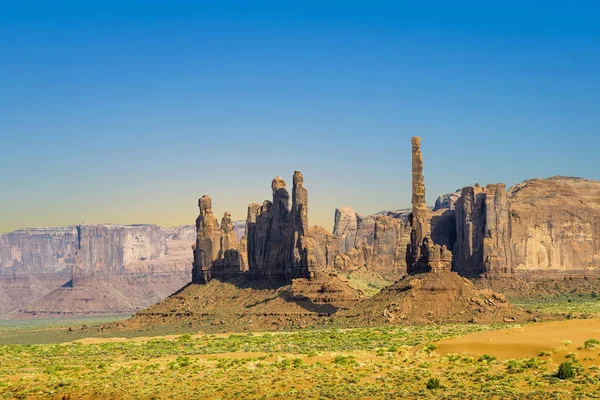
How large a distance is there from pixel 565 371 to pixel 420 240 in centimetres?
7495

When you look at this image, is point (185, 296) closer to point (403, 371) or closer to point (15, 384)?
point (15, 384)

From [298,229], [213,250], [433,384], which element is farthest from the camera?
[213,250]

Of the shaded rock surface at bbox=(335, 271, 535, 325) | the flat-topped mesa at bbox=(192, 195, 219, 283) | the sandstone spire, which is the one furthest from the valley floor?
the flat-topped mesa at bbox=(192, 195, 219, 283)

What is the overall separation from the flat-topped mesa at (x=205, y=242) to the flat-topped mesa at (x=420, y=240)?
48188mm

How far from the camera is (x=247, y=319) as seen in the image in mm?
147250

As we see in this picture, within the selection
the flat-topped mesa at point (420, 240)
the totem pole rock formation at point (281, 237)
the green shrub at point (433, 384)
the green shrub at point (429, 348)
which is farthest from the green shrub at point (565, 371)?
the totem pole rock formation at point (281, 237)

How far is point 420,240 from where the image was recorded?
134750mm

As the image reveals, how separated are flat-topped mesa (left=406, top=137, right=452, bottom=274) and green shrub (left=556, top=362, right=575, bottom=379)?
223 feet

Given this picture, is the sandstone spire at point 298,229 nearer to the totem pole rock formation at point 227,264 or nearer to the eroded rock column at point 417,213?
the totem pole rock formation at point 227,264

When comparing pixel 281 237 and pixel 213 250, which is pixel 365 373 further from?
pixel 213 250

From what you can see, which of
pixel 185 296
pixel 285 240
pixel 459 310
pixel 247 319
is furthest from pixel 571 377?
pixel 185 296

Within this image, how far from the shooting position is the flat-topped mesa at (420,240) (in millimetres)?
129500

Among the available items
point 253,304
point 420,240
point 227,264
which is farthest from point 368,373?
point 227,264

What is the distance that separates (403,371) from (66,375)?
25.6m
